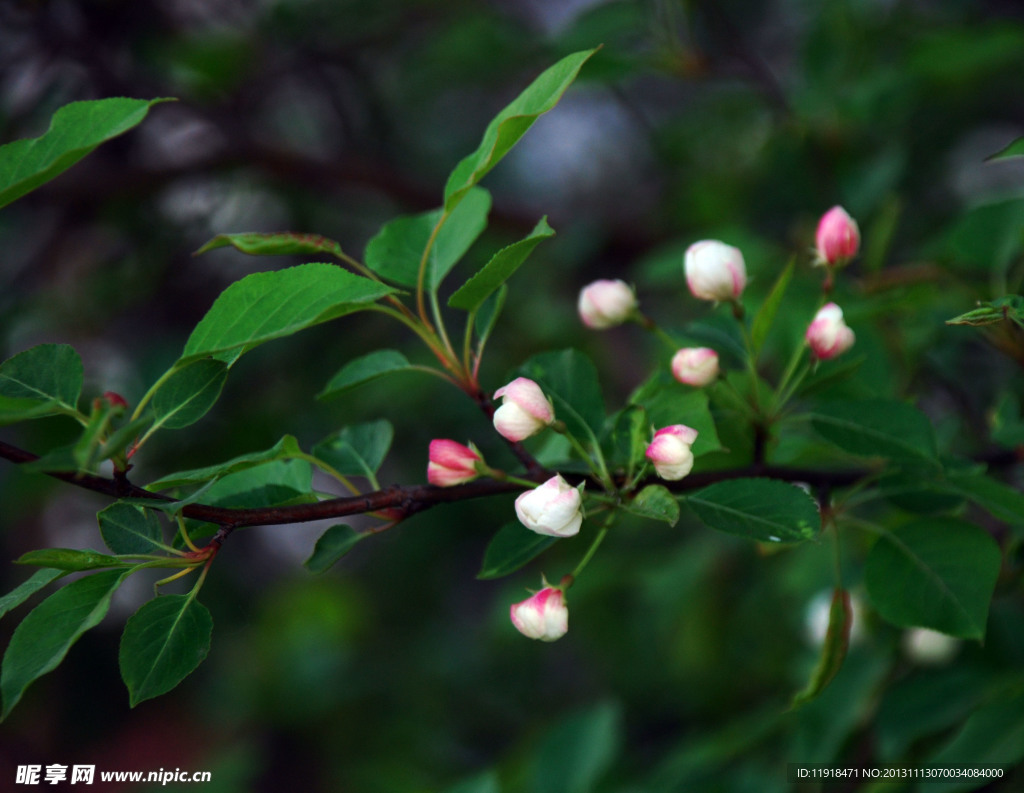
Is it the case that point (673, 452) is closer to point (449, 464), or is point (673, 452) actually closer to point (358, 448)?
point (449, 464)

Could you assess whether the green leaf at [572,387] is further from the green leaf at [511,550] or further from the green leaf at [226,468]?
the green leaf at [226,468]

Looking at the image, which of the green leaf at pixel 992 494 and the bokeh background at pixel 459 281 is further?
the bokeh background at pixel 459 281

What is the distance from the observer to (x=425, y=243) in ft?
2.13

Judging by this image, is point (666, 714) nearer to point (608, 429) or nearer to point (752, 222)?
point (752, 222)

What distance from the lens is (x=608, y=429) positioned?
62cm

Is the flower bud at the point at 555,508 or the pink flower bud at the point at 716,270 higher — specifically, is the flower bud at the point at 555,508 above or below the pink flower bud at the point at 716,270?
below

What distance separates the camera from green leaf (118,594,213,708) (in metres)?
0.50

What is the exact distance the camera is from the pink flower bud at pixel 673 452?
0.51m

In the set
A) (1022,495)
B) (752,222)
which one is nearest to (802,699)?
(1022,495)

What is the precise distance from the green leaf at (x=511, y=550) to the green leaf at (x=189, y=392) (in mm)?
202

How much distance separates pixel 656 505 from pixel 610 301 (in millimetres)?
252

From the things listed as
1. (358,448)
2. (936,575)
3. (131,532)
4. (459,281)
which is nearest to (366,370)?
(358,448)

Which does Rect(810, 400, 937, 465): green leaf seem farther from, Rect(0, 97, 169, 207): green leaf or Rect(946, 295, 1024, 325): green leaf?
Rect(0, 97, 169, 207): green leaf

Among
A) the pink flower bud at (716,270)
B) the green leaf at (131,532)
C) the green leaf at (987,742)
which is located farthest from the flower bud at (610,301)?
the green leaf at (987,742)
